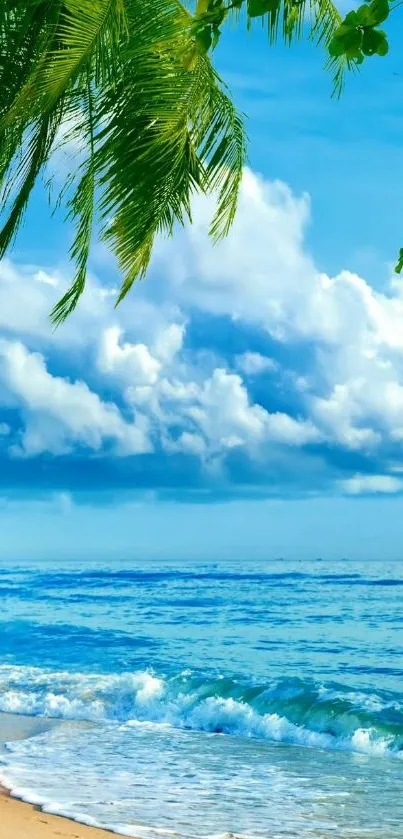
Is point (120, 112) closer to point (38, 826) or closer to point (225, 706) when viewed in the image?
point (38, 826)

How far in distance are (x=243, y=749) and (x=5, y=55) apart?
7557mm

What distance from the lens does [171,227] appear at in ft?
26.9

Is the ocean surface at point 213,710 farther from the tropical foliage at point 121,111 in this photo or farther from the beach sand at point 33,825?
the tropical foliage at point 121,111

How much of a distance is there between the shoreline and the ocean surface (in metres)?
0.16

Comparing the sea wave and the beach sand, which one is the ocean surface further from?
the beach sand

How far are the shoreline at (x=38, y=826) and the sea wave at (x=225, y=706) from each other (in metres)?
4.98

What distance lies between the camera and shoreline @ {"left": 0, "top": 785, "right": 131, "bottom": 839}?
5.95m

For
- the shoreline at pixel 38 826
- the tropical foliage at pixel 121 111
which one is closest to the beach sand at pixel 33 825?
the shoreline at pixel 38 826

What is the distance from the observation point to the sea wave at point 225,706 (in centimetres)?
1124

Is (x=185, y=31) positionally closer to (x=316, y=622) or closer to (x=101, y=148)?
(x=101, y=148)

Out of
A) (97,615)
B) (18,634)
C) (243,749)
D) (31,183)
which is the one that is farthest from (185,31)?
(97,615)

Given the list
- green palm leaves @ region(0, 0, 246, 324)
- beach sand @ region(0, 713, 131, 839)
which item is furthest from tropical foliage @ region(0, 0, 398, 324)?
beach sand @ region(0, 713, 131, 839)

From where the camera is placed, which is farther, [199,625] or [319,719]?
[199,625]

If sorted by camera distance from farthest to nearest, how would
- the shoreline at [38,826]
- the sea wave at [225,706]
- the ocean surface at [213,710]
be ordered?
the sea wave at [225,706], the ocean surface at [213,710], the shoreline at [38,826]
